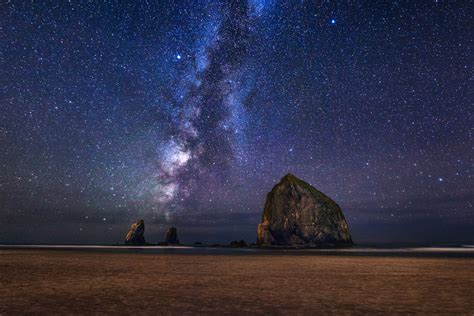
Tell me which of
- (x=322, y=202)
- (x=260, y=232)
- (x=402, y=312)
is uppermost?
(x=322, y=202)

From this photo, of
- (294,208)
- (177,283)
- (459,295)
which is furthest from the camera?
(294,208)

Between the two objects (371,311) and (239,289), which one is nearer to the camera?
(371,311)

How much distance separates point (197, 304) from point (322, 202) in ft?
439

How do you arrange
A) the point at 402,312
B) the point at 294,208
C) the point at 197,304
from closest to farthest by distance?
the point at 402,312, the point at 197,304, the point at 294,208

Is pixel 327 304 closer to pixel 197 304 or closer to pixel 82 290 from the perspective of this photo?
pixel 197 304

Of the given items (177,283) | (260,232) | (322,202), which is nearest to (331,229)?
(322,202)

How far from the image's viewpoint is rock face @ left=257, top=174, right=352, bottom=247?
13612 centimetres

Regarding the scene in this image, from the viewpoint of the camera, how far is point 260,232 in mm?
143000

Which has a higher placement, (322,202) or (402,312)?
(322,202)

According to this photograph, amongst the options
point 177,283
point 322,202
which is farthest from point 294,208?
point 177,283

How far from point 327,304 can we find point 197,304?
493 cm

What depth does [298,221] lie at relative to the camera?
13788 centimetres

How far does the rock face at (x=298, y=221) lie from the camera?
136 meters

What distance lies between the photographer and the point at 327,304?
15039mm
